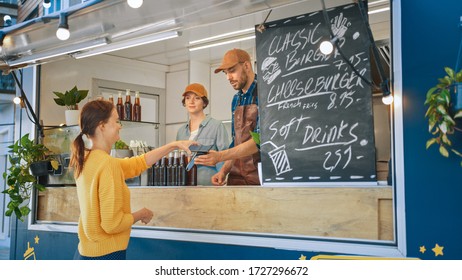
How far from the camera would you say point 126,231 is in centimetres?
286

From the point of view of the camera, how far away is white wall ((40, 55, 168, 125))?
544 centimetres

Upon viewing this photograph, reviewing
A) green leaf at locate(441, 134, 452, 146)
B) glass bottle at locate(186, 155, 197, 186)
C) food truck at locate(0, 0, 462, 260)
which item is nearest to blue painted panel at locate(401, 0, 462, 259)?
food truck at locate(0, 0, 462, 260)

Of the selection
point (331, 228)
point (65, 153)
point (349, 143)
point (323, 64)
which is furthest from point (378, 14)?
point (65, 153)

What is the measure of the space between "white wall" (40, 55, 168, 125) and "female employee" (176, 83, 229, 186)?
1576mm

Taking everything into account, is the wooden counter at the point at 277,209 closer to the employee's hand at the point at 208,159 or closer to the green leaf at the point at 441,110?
the employee's hand at the point at 208,159

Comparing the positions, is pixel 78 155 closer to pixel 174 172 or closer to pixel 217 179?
pixel 174 172

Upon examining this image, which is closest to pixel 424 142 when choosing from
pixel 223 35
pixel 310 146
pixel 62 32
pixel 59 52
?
pixel 310 146

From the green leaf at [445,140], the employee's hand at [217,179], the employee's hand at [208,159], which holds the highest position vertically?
the green leaf at [445,140]

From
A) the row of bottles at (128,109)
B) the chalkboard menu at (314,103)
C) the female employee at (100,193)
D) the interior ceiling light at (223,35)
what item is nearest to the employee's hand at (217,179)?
the chalkboard menu at (314,103)

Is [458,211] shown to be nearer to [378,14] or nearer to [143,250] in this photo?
[143,250]

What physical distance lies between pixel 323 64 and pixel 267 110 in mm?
502

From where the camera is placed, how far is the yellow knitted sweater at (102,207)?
2.70 m

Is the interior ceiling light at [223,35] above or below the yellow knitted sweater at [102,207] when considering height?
above

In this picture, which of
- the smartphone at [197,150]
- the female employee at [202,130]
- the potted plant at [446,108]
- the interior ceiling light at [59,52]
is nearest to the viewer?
the potted plant at [446,108]
